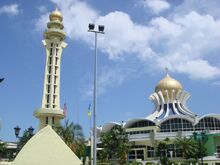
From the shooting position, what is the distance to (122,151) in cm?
6212

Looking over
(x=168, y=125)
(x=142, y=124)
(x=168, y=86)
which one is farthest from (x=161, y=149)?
(x=168, y=86)

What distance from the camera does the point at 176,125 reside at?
77.1 m

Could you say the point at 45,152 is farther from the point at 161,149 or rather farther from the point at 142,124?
the point at 142,124

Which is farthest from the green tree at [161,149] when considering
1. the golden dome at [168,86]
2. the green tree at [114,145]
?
the golden dome at [168,86]

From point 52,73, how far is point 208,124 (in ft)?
120

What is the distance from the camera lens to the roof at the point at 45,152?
21.5 meters

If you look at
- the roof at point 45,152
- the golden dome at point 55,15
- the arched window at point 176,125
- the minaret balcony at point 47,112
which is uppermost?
the golden dome at point 55,15

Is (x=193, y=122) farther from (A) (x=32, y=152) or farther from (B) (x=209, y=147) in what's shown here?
(A) (x=32, y=152)

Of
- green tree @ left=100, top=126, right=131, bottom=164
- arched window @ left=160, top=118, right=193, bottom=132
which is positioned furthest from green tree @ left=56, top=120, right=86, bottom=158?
arched window @ left=160, top=118, right=193, bottom=132

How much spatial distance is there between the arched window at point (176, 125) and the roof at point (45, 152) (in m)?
57.5

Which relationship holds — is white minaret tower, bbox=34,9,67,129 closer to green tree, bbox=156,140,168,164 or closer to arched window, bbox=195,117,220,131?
green tree, bbox=156,140,168,164

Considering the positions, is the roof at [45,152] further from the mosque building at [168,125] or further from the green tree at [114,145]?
the mosque building at [168,125]

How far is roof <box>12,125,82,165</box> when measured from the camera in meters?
21.5

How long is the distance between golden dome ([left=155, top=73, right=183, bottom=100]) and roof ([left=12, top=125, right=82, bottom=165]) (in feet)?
212
